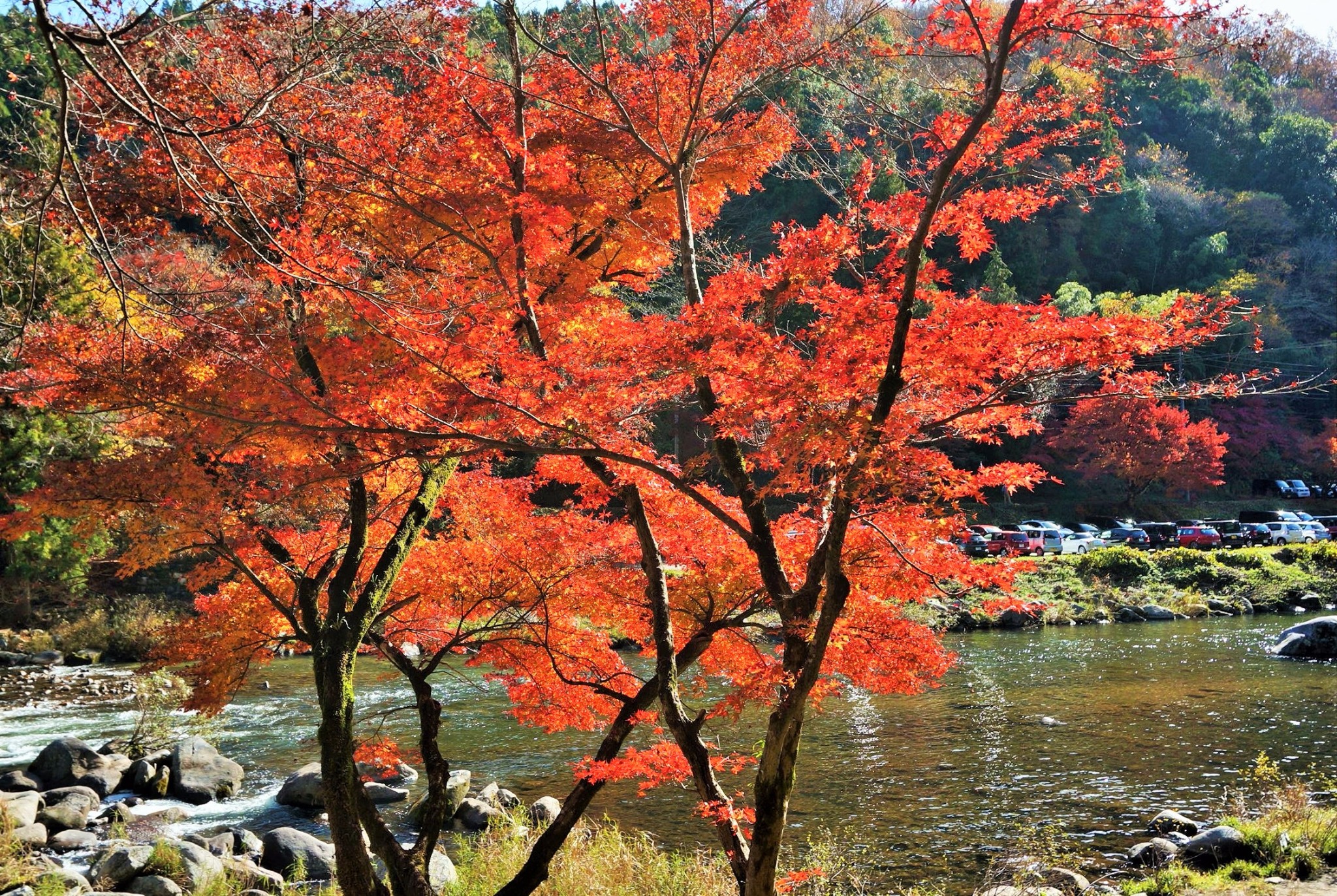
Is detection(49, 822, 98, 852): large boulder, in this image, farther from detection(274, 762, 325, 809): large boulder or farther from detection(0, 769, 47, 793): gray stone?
detection(274, 762, 325, 809): large boulder

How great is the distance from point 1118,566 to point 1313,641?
28.9 feet

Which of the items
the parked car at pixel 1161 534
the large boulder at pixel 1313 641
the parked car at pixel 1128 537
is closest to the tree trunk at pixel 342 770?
the large boulder at pixel 1313 641

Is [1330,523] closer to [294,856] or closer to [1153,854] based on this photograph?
[1153,854]

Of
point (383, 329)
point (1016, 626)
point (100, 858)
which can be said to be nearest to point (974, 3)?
point (383, 329)

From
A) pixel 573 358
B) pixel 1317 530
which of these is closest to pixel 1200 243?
pixel 1317 530

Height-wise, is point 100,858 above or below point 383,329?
below

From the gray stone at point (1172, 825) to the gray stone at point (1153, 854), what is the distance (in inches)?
24.9

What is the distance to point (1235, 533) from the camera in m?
33.7

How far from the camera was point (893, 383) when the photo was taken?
499 cm

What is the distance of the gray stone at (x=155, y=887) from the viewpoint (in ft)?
28.5

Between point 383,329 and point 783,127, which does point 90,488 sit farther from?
point 783,127

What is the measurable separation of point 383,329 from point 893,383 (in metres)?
3.48

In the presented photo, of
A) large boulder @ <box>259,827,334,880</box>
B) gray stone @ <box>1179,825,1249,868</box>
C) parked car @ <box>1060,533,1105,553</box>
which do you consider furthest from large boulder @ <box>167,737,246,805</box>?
parked car @ <box>1060,533,1105,553</box>

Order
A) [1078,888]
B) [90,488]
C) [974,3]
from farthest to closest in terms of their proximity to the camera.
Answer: [1078,888] < [90,488] < [974,3]
